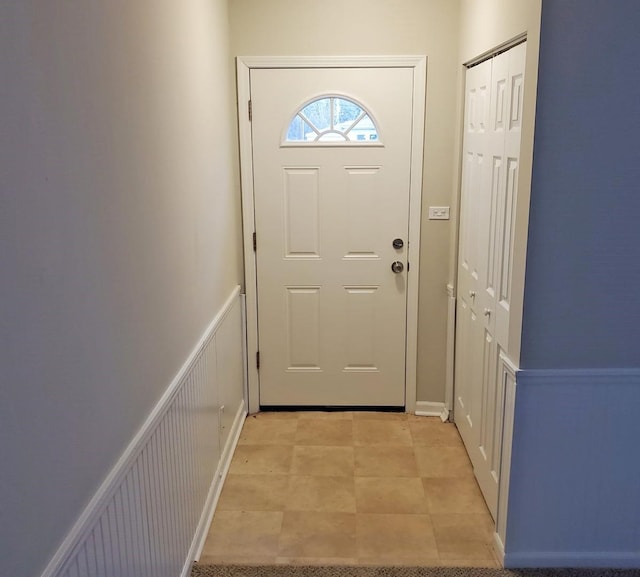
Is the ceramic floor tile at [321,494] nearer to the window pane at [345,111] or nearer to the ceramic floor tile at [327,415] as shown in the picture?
the ceramic floor tile at [327,415]

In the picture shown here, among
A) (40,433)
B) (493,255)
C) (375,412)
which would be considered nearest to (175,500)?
(40,433)

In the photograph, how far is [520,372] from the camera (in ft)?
7.02

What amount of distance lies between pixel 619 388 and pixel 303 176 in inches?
76.7

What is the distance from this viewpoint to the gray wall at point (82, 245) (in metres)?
1.05

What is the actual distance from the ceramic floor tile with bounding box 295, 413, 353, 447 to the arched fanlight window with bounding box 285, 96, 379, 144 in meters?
1.60

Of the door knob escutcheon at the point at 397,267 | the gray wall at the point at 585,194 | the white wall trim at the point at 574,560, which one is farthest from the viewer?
the door knob escutcheon at the point at 397,267

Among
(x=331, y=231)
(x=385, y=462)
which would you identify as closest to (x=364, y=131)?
(x=331, y=231)

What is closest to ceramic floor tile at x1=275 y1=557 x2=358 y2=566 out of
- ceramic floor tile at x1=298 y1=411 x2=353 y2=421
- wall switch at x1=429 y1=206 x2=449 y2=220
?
ceramic floor tile at x1=298 y1=411 x2=353 y2=421

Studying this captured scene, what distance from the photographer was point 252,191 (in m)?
3.39

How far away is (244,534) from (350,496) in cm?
54

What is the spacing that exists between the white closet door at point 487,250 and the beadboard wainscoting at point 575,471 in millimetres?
179

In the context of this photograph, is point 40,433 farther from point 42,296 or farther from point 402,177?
Result: point 402,177

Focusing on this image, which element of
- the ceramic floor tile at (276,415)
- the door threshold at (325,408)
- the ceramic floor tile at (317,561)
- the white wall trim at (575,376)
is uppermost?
the white wall trim at (575,376)

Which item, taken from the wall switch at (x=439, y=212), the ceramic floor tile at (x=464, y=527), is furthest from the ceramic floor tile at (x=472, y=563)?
the wall switch at (x=439, y=212)
